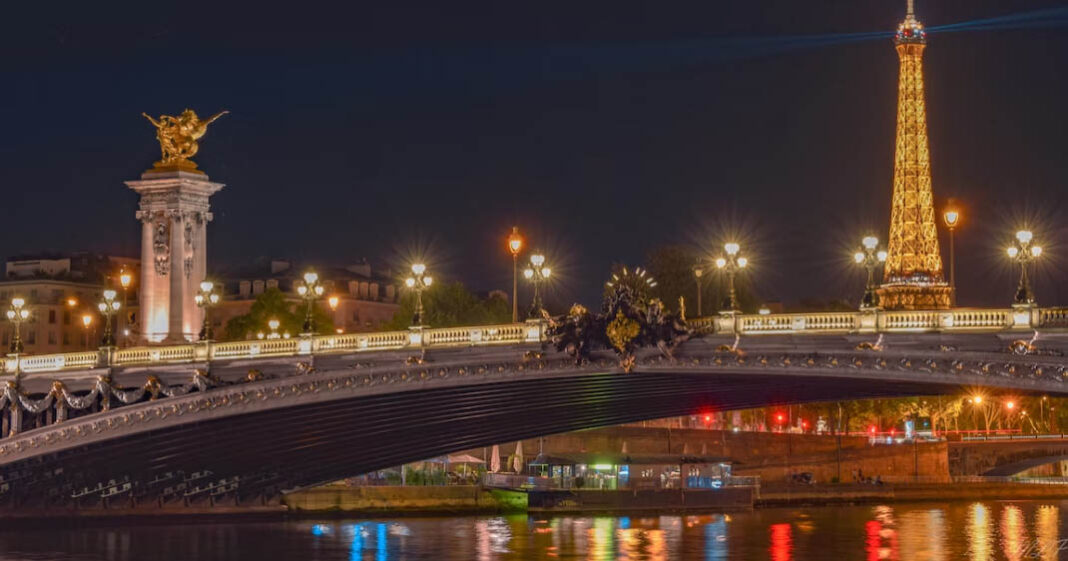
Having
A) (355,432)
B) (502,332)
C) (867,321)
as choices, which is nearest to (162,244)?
(355,432)

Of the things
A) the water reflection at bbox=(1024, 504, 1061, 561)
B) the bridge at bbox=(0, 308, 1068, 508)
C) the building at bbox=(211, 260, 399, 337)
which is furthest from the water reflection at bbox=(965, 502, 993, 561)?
the building at bbox=(211, 260, 399, 337)

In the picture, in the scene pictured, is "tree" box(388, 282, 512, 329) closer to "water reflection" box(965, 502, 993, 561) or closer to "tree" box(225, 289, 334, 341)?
"tree" box(225, 289, 334, 341)

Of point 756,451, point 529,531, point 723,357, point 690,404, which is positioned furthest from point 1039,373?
point 756,451

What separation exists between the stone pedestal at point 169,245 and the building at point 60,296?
47.8 metres

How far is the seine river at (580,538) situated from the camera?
6062 cm

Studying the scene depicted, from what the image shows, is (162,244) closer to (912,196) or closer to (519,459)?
(519,459)

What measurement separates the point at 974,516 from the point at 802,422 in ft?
147

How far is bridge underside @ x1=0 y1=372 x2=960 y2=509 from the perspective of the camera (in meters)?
62.3

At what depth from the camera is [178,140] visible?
269 ft

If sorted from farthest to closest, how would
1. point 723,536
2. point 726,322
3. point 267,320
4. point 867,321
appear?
1. point 267,320
2. point 723,536
3. point 726,322
4. point 867,321

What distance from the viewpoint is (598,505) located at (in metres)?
80.7

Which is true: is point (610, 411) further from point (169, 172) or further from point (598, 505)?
point (169, 172)

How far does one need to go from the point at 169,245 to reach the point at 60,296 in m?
57.8

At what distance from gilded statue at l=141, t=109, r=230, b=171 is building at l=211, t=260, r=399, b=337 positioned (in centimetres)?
5369
